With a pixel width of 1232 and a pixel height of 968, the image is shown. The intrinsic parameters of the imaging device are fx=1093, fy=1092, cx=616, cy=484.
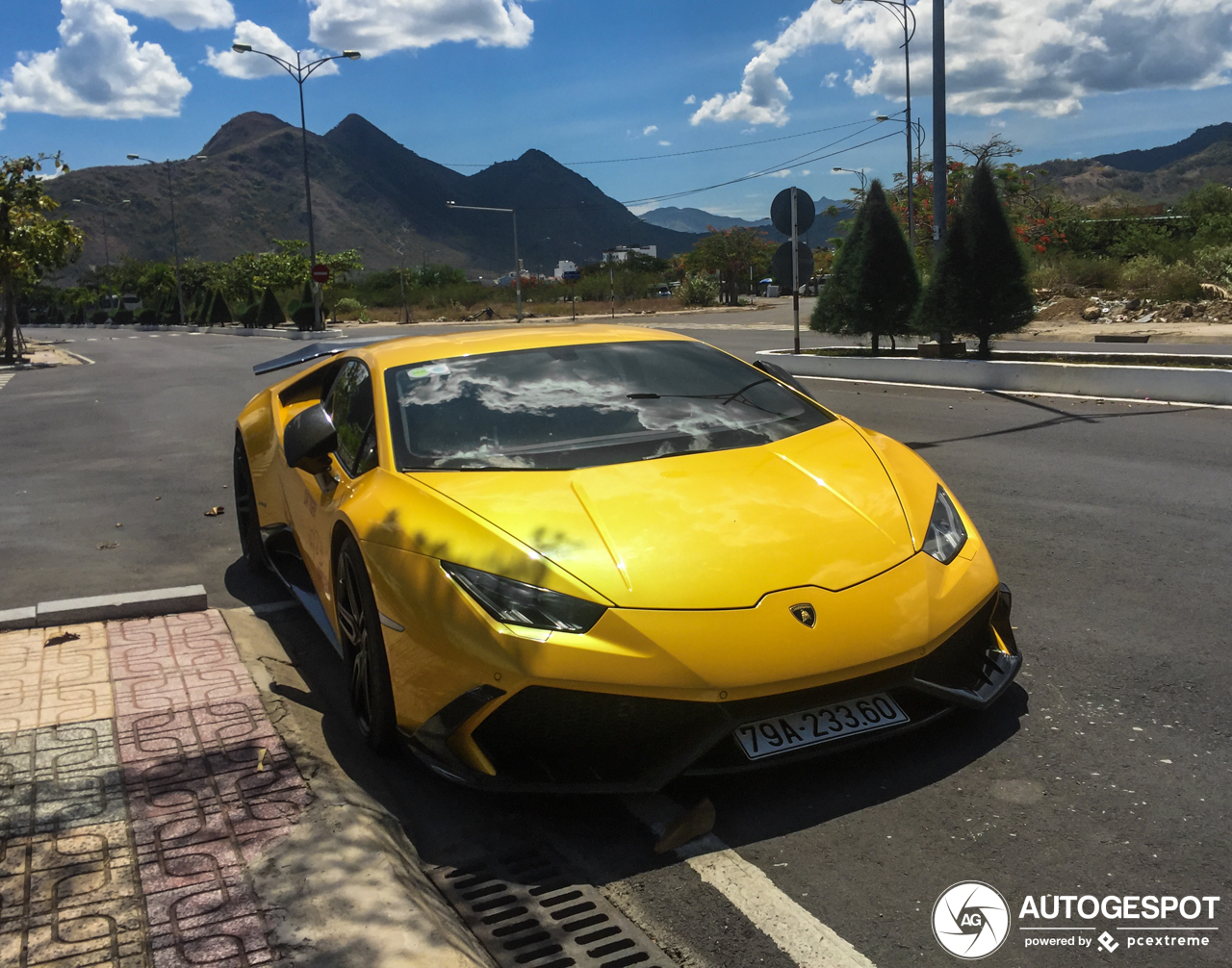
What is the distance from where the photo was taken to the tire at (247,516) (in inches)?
237

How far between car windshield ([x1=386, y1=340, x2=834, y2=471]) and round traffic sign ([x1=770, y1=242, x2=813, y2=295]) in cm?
1235

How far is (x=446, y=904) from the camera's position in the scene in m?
2.81

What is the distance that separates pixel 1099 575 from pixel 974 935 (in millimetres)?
3219

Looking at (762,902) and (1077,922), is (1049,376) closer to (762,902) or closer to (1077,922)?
(1077,922)

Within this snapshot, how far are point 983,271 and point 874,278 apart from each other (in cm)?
253

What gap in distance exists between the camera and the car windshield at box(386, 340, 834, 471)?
12.9 feet

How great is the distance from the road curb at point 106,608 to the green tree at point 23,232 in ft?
105

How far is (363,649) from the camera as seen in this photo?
3.71m

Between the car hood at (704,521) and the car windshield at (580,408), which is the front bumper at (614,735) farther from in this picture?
the car windshield at (580,408)

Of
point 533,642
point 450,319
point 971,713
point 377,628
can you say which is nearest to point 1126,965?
point 971,713

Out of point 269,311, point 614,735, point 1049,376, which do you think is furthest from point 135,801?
point 269,311

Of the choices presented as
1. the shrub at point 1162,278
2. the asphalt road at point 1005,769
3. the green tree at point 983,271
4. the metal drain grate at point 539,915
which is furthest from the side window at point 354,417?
the shrub at point 1162,278

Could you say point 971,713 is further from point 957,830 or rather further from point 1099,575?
point 1099,575

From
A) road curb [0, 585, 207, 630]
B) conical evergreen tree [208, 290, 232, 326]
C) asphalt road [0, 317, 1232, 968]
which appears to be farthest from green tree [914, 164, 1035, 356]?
conical evergreen tree [208, 290, 232, 326]
